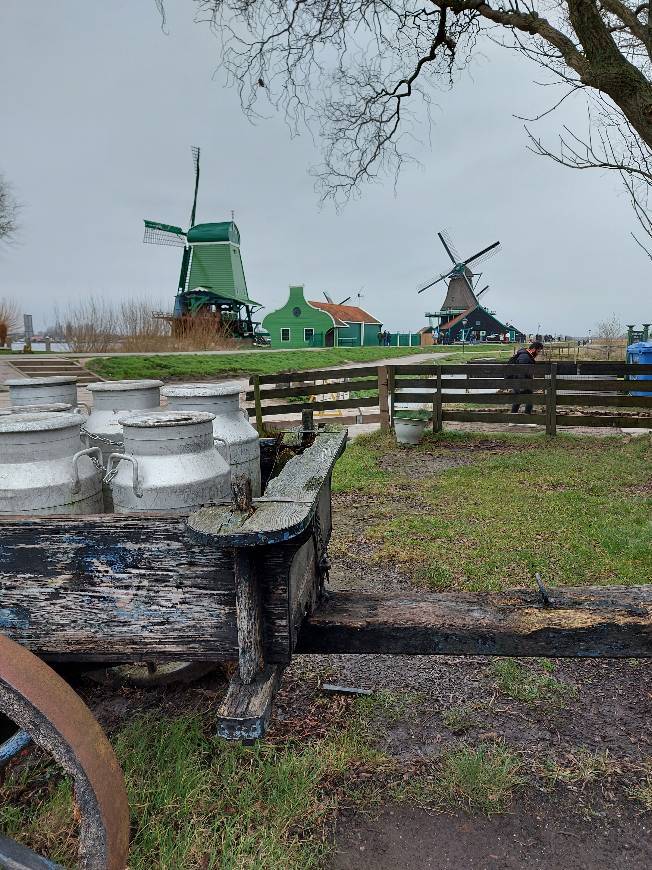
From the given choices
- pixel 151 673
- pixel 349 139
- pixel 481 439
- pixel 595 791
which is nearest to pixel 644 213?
pixel 481 439

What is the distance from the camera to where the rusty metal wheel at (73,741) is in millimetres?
1162

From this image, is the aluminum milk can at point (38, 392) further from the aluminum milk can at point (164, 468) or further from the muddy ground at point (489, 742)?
the muddy ground at point (489, 742)

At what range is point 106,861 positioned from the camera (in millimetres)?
1178

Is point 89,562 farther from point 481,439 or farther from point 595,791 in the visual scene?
point 481,439

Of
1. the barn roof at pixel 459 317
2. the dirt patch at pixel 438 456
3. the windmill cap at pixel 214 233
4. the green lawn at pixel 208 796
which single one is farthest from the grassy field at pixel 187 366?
the barn roof at pixel 459 317

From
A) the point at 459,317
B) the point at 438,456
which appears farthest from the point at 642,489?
Answer: the point at 459,317

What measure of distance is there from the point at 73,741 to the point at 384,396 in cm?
850

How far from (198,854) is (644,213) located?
7632 millimetres

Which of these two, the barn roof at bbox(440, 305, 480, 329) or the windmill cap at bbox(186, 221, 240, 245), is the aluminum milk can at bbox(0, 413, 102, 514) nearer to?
the windmill cap at bbox(186, 221, 240, 245)

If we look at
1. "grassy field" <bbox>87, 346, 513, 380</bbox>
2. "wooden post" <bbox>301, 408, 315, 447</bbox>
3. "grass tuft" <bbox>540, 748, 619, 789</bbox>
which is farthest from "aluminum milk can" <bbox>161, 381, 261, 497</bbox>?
"grassy field" <bbox>87, 346, 513, 380</bbox>

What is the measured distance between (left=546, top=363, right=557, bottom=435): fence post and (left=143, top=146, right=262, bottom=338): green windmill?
32.4m

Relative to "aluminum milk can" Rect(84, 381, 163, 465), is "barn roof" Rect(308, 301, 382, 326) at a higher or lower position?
higher

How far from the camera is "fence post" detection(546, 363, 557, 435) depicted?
357 inches

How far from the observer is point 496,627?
156 centimetres
